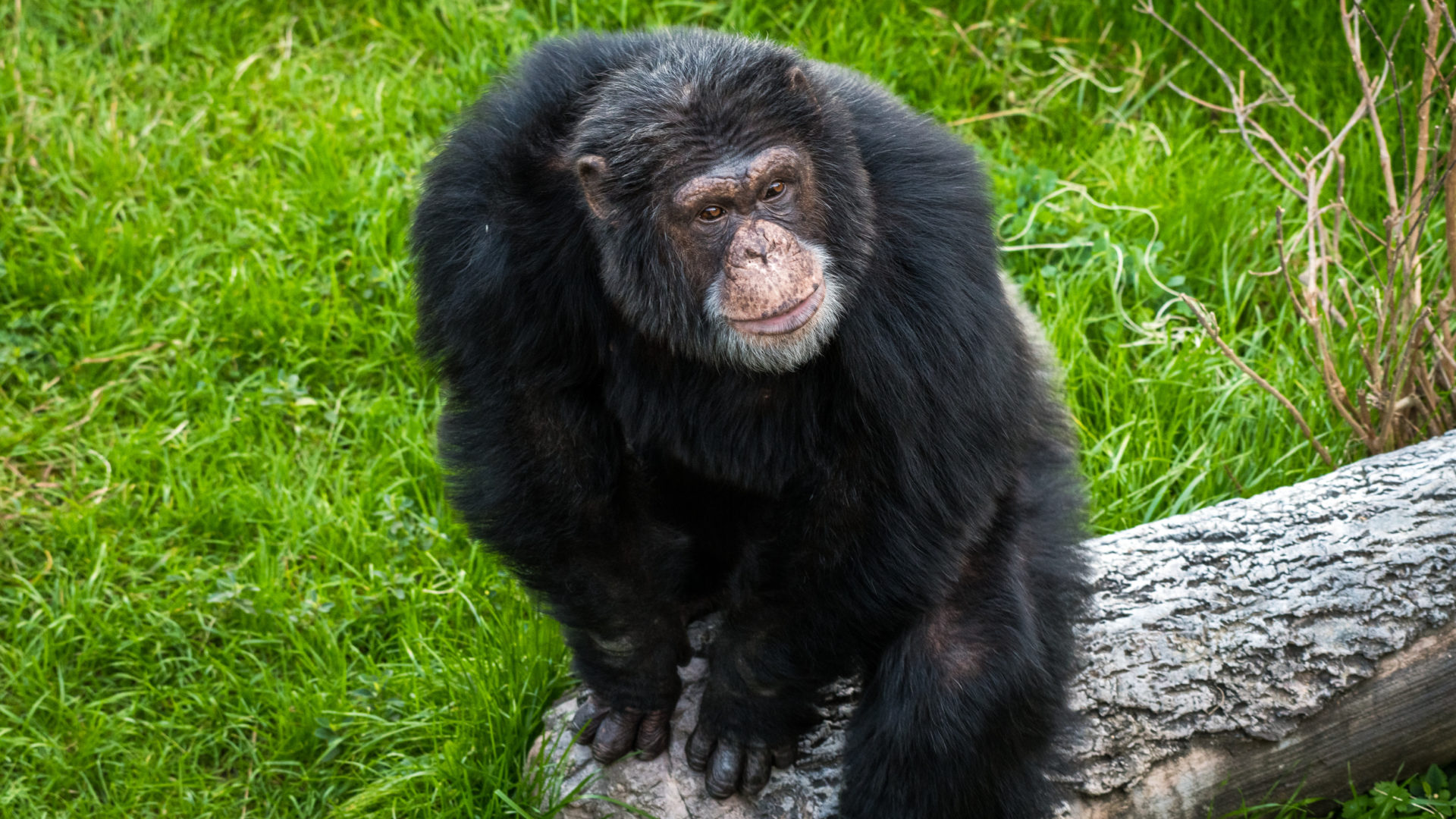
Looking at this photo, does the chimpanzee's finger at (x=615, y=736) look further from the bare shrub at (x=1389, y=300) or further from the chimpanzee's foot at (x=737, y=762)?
the bare shrub at (x=1389, y=300)

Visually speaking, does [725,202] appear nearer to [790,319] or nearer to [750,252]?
[750,252]

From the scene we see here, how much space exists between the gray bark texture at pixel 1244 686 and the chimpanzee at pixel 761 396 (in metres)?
0.16

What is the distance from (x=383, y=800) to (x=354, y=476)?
5.28ft

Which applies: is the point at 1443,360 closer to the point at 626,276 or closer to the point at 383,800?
the point at 626,276

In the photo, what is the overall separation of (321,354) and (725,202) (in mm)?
3013

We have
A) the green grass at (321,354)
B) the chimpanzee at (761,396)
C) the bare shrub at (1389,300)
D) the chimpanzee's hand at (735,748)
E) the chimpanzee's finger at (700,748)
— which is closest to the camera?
the chimpanzee at (761,396)

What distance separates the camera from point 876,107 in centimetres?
396

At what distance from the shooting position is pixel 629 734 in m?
4.11

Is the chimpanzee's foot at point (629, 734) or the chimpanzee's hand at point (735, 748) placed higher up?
the chimpanzee's hand at point (735, 748)

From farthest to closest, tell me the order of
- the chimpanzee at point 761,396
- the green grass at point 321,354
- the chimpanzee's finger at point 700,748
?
the green grass at point 321,354
the chimpanzee's finger at point 700,748
the chimpanzee at point 761,396

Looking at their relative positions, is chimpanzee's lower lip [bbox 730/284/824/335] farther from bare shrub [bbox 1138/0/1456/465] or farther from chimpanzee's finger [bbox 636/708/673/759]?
bare shrub [bbox 1138/0/1456/465]

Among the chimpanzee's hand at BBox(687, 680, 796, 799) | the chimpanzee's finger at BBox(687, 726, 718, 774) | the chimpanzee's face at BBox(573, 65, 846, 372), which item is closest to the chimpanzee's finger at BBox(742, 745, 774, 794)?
the chimpanzee's hand at BBox(687, 680, 796, 799)

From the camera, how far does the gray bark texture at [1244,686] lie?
12.9 ft

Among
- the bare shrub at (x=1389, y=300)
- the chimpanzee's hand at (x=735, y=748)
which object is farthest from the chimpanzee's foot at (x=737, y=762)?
the bare shrub at (x=1389, y=300)
